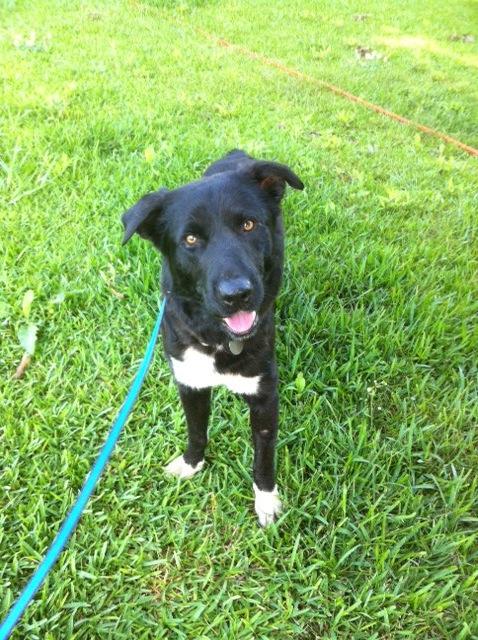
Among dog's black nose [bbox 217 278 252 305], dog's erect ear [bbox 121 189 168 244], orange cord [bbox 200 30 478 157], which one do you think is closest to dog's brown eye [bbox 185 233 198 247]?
dog's erect ear [bbox 121 189 168 244]

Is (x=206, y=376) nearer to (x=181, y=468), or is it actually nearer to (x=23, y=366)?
(x=181, y=468)

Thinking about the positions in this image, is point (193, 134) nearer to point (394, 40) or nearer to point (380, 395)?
point (380, 395)

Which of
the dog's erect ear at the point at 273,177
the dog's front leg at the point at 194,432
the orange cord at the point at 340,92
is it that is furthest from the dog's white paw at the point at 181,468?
the orange cord at the point at 340,92

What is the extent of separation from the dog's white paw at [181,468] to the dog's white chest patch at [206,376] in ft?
1.53

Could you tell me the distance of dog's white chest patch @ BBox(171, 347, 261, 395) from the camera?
7.15ft

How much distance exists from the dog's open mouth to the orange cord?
15.1ft

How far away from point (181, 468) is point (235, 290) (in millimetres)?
1096

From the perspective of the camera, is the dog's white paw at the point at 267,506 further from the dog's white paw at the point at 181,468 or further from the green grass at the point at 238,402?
the dog's white paw at the point at 181,468

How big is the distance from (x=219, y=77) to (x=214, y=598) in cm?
609

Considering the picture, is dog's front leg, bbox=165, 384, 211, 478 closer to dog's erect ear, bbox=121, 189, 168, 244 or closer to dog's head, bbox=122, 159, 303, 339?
dog's head, bbox=122, 159, 303, 339

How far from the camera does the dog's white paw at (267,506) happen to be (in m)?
2.30

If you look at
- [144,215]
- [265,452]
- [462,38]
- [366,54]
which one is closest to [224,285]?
[144,215]

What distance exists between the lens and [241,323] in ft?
6.48

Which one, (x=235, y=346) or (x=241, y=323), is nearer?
(x=241, y=323)
